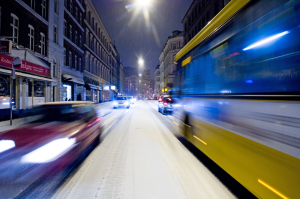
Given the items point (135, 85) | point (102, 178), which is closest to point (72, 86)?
point (102, 178)

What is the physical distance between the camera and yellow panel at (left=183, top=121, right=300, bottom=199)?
6.28ft

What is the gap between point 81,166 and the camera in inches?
168

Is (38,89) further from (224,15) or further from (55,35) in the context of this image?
(224,15)

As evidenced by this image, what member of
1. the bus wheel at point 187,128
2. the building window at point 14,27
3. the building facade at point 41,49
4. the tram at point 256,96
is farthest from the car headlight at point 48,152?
the building window at point 14,27

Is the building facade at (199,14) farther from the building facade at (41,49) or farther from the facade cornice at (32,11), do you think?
the facade cornice at (32,11)

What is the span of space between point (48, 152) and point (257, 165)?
158 inches

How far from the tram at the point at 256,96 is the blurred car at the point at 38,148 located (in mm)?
3286

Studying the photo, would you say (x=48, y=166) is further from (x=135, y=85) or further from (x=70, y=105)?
(x=135, y=85)

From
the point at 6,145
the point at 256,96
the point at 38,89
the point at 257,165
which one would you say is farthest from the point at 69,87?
the point at 257,165

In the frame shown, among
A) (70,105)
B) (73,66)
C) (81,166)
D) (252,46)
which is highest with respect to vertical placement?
(73,66)

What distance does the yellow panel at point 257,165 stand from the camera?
191 centimetres

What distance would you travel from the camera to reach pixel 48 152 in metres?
3.87

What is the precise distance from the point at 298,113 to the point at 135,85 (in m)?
136

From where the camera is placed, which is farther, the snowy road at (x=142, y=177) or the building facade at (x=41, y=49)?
the building facade at (x=41, y=49)
